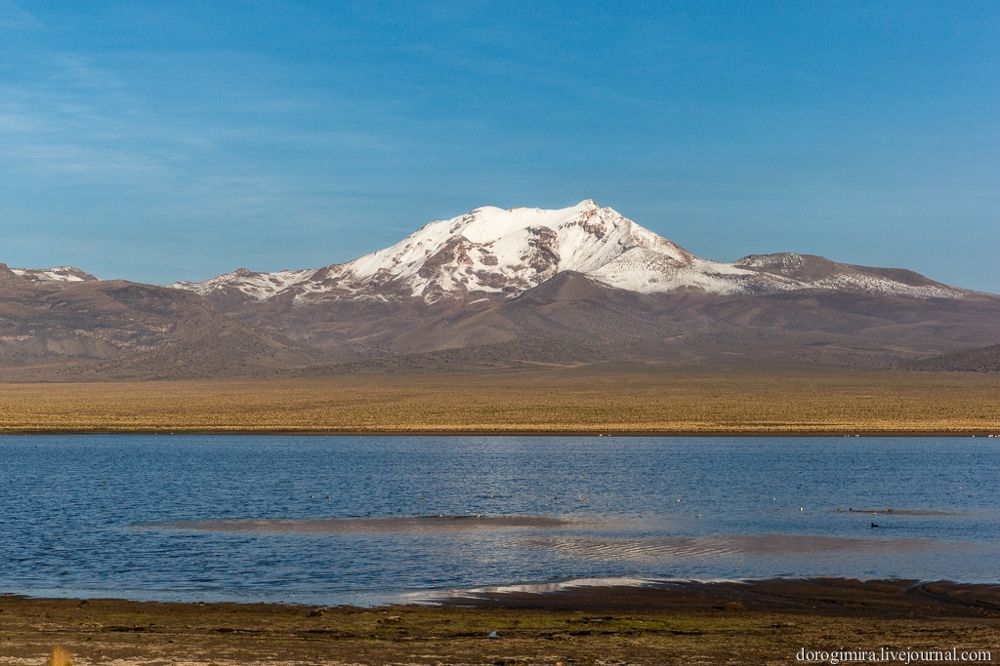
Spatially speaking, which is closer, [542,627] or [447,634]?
[447,634]

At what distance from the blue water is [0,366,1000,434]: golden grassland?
2098 centimetres

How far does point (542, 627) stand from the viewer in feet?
64.3

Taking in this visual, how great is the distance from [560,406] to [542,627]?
3533 inches

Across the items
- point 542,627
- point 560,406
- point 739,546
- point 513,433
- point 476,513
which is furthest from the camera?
point 560,406

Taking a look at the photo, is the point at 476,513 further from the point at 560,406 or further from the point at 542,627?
the point at 560,406

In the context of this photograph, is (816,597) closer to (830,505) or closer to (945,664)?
(945,664)

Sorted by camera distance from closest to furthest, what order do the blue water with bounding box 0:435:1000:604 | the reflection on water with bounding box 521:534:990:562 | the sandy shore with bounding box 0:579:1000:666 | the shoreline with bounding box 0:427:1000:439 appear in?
the sandy shore with bounding box 0:579:1000:666 < the blue water with bounding box 0:435:1000:604 < the reflection on water with bounding box 521:534:990:562 < the shoreline with bounding box 0:427:1000:439

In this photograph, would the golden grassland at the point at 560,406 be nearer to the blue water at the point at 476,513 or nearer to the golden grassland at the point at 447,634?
the blue water at the point at 476,513

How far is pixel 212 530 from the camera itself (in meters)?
32.5

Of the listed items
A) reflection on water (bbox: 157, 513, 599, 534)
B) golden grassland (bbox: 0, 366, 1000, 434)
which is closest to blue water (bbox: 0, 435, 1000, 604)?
reflection on water (bbox: 157, 513, 599, 534)

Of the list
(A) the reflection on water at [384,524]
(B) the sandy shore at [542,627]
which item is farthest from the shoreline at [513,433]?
(B) the sandy shore at [542,627]

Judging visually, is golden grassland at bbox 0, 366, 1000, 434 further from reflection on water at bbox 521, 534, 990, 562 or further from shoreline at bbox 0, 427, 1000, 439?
reflection on water at bbox 521, 534, 990, 562

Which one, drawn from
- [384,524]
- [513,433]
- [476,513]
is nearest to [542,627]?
[384,524]

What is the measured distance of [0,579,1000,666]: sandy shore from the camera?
17297mm
